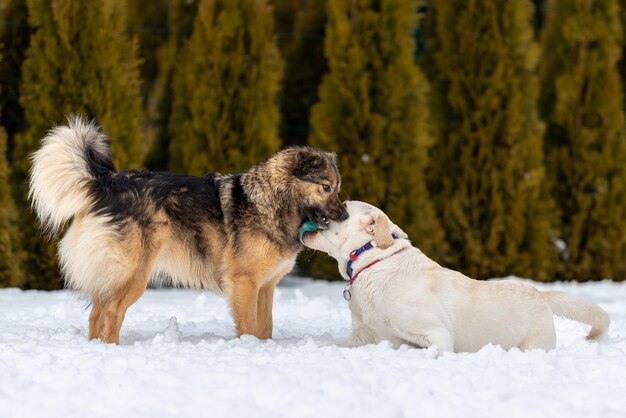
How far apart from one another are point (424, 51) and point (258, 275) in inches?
241

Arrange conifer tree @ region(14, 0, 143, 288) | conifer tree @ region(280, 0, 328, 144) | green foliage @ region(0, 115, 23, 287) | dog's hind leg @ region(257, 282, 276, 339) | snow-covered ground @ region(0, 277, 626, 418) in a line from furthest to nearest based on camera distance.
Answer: conifer tree @ region(280, 0, 328, 144) < conifer tree @ region(14, 0, 143, 288) < green foliage @ region(0, 115, 23, 287) < dog's hind leg @ region(257, 282, 276, 339) < snow-covered ground @ region(0, 277, 626, 418)

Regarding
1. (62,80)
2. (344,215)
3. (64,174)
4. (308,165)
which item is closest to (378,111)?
(62,80)

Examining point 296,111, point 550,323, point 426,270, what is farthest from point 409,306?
point 296,111

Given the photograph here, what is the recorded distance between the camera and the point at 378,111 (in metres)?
10.6

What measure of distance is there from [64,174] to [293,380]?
8.56 ft

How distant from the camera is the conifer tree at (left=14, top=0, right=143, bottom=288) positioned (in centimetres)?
957

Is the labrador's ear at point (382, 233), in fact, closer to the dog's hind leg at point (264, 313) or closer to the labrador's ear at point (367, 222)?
the labrador's ear at point (367, 222)

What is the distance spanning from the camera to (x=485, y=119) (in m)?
10.9

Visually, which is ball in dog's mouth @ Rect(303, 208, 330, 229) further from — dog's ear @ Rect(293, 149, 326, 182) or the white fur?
the white fur

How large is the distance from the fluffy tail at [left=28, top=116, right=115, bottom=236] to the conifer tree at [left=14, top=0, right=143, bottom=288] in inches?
135

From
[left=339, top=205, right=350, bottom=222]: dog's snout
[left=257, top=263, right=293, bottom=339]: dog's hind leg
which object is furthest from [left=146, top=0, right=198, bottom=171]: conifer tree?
[left=339, top=205, right=350, bottom=222]: dog's snout

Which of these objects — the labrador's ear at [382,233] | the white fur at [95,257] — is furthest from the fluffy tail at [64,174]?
the labrador's ear at [382,233]

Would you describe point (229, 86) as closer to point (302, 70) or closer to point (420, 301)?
point (302, 70)

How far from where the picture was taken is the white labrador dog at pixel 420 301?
223 inches
